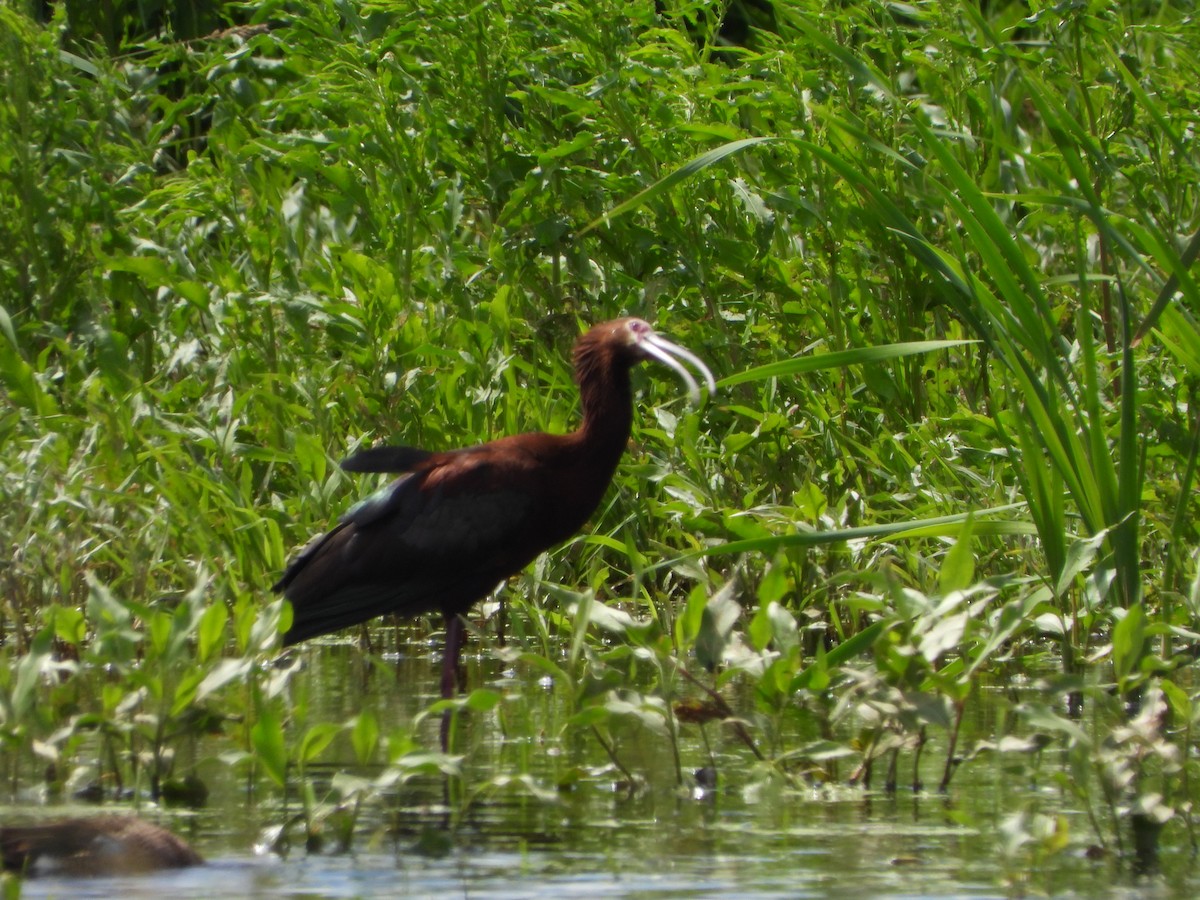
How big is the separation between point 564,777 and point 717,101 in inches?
142

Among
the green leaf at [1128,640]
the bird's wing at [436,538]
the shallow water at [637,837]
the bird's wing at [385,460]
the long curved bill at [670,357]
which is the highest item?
the long curved bill at [670,357]

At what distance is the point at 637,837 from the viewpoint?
13.1ft

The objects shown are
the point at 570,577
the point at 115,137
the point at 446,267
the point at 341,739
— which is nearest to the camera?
the point at 341,739

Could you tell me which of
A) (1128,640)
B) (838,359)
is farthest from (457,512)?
(1128,640)

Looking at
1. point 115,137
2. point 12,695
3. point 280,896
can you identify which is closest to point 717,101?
point 115,137

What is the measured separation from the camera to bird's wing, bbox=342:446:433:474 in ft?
20.0

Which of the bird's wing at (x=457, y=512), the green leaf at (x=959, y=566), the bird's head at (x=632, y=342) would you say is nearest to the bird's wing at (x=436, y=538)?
the bird's wing at (x=457, y=512)

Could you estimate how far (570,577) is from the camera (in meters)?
6.95

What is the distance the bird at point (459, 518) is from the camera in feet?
19.8

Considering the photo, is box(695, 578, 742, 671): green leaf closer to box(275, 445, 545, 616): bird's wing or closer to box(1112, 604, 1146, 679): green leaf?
box(1112, 604, 1146, 679): green leaf

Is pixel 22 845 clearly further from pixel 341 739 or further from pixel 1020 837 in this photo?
pixel 1020 837

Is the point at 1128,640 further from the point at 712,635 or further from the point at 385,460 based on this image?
the point at 385,460

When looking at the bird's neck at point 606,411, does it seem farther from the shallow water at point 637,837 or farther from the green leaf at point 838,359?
the shallow water at point 637,837

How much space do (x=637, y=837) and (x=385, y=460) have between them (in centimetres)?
241
